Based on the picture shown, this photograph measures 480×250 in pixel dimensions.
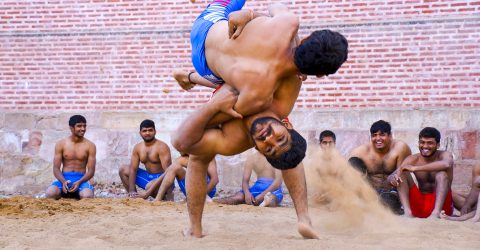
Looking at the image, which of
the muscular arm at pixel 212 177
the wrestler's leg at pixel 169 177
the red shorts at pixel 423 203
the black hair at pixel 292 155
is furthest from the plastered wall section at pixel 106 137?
the black hair at pixel 292 155

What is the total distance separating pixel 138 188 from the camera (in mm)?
10422

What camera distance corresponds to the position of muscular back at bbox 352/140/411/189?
329 inches

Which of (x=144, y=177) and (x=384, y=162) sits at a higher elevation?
(x=384, y=162)

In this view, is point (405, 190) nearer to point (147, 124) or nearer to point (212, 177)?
point (212, 177)

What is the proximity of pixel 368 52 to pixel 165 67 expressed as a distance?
280 cm

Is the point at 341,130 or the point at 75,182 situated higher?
the point at 341,130

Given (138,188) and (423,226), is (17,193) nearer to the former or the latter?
(138,188)

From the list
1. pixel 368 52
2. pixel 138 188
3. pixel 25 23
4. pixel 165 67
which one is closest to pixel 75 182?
pixel 138 188

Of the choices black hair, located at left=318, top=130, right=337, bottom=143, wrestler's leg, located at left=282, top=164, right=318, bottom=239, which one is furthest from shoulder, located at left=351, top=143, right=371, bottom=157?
wrestler's leg, located at left=282, top=164, right=318, bottom=239

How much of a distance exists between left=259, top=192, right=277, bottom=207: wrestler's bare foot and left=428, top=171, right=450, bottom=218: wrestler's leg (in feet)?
6.12

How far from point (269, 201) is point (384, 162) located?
1363mm

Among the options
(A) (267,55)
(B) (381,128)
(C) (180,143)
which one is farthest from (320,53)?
(B) (381,128)

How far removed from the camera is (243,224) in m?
6.59

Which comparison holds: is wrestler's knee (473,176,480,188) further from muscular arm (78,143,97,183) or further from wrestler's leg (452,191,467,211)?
muscular arm (78,143,97,183)
